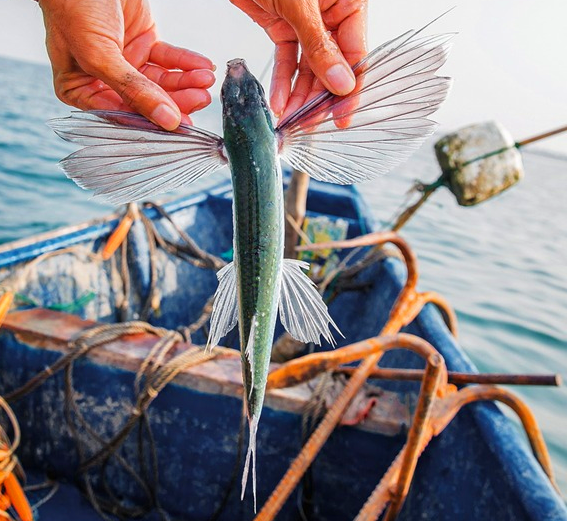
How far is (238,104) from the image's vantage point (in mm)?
991

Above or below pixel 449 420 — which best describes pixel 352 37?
above

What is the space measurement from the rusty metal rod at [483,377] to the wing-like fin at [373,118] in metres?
1.41

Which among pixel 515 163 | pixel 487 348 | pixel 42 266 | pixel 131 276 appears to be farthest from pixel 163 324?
pixel 487 348

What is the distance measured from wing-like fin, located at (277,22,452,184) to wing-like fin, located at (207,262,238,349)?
0.30 meters

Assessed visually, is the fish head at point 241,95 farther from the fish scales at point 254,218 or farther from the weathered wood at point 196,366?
the weathered wood at point 196,366

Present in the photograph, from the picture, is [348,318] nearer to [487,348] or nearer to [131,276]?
[131,276]

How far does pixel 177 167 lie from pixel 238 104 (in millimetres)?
247

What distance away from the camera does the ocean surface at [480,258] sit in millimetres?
6801

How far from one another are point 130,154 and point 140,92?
20 centimetres

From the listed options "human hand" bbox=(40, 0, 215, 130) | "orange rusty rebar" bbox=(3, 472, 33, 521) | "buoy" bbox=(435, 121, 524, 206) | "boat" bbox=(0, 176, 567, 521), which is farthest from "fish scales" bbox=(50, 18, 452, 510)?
"buoy" bbox=(435, 121, 524, 206)

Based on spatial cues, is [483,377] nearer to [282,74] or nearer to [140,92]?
[282,74]

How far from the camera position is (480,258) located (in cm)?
1145

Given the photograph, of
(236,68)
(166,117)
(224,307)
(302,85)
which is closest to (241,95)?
(236,68)

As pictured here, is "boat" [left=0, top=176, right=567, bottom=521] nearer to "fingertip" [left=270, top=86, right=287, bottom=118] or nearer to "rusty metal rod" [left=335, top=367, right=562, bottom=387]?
"rusty metal rod" [left=335, top=367, right=562, bottom=387]
